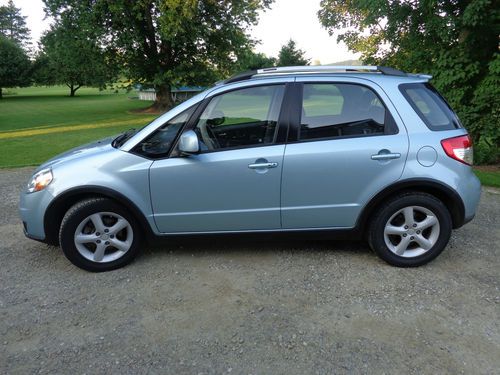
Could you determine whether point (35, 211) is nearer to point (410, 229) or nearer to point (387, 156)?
point (387, 156)

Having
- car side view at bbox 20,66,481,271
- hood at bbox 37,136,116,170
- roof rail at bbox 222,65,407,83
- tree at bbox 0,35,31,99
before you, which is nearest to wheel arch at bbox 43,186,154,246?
car side view at bbox 20,66,481,271

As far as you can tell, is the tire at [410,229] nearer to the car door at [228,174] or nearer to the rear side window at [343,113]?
the rear side window at [343,113]

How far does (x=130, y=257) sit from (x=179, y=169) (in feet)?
3.24

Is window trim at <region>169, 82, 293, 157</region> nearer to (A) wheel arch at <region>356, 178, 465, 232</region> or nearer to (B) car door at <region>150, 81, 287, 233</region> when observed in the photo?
(B) car door at <region>150, 81, 287, 233</region>

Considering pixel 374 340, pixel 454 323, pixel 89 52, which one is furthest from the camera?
pixel 89 52

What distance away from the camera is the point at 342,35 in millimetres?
17281

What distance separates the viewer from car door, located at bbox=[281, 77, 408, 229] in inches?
135

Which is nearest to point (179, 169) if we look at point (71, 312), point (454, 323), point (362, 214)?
point (71, 312)

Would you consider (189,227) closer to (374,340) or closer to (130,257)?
(130,257)

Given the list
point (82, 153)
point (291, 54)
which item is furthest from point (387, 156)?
point (291, 54)

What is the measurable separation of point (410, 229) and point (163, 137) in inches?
93.7

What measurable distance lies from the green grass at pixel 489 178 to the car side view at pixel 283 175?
3516 millimetres

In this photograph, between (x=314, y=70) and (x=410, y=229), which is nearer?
(x=410, y=229)

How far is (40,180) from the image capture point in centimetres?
360
